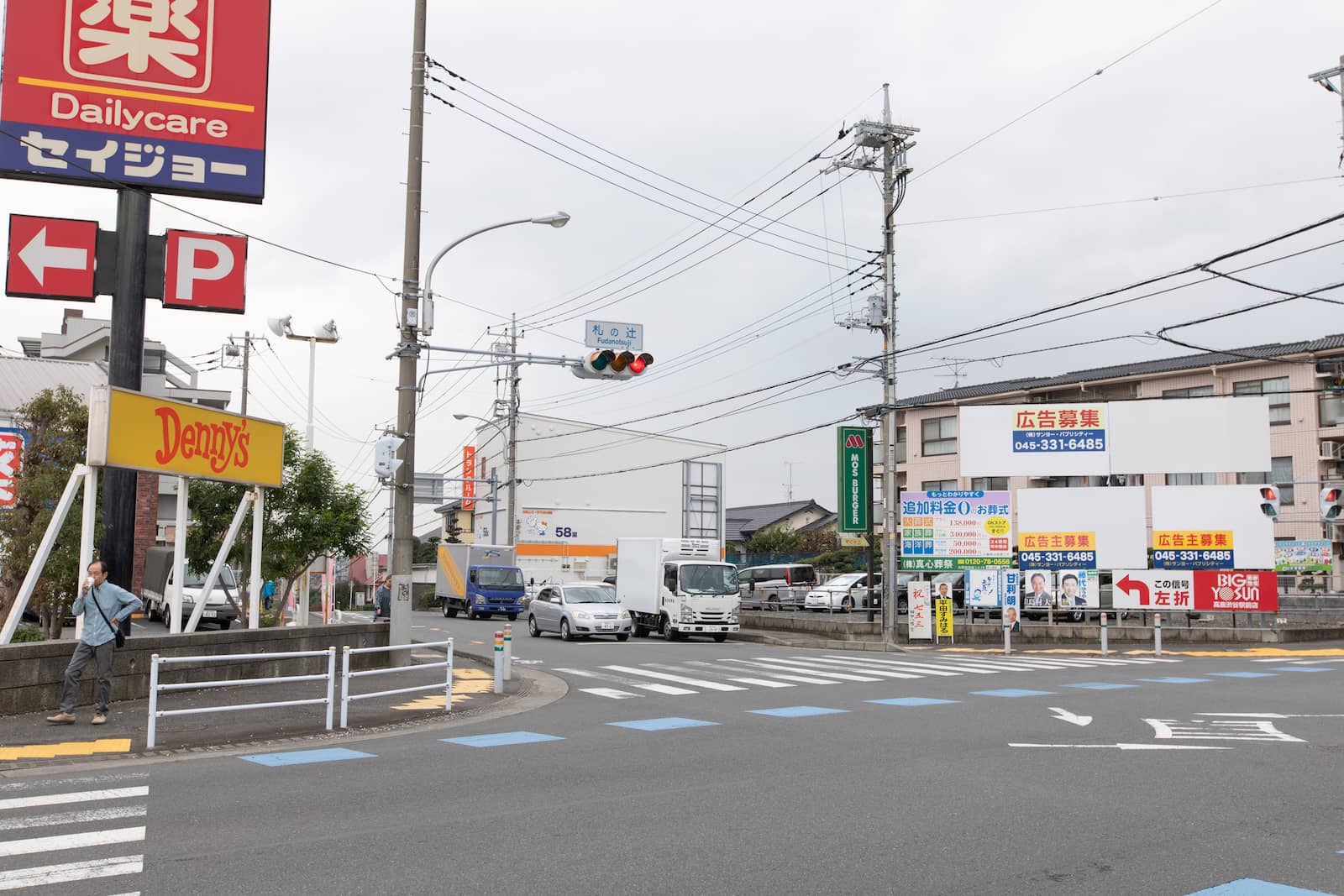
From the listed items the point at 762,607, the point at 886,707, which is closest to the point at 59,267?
the point at 886,707

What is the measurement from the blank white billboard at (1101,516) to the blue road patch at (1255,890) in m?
25.6

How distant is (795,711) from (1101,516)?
19817 millimetres

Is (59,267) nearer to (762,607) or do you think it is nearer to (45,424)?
(45,424)

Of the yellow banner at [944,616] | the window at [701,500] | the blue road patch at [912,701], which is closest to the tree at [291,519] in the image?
the yellow banner at [944,616]

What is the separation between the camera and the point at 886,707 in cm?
1463

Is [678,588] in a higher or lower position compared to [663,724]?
higher

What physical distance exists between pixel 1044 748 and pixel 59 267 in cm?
1453

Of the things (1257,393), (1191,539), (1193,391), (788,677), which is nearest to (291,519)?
(788,677)

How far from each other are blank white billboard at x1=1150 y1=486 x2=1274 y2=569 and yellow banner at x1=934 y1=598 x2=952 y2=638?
235 inches

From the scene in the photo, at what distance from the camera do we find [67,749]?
34.7 feet

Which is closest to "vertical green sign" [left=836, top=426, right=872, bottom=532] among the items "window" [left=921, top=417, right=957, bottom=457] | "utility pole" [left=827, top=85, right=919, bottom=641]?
"utility pole" [left=827, top=85, right=919, bottom=641]

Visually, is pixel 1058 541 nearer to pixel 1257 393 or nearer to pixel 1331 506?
pixel 1331 506

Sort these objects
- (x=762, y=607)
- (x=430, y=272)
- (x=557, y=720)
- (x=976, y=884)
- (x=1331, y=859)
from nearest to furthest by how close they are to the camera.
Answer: (x=976, y=884) → (x=1331, y=859) → (x=557, y=720) → (x=430, y=272) → (x=762, y=607)

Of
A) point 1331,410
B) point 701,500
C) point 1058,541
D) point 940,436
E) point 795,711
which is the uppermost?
point 1331,410
